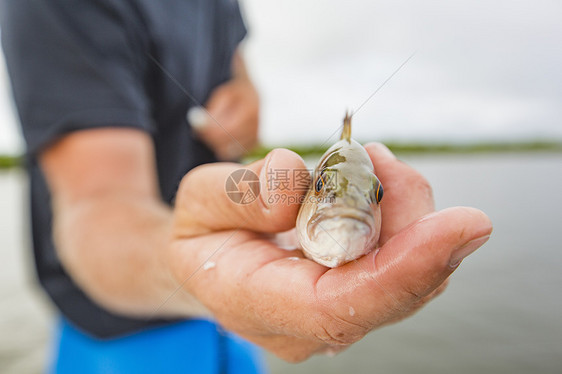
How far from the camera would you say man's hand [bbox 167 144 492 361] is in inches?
25.9

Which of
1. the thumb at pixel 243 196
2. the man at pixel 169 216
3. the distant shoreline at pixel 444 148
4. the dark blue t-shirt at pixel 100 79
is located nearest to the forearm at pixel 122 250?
the man at pixel 169 216

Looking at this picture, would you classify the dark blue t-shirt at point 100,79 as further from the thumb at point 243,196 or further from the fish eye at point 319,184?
the fish eye at point 319,184

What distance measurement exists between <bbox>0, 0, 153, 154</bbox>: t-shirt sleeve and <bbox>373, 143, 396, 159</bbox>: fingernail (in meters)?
1.16

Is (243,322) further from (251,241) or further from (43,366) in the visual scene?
(43,366)

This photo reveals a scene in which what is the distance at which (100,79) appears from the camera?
1719 millimetres

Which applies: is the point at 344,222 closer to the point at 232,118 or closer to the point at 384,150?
the point at 384,150

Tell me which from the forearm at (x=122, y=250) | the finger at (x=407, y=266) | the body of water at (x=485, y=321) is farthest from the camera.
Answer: the body of water at (x=485, y=321)

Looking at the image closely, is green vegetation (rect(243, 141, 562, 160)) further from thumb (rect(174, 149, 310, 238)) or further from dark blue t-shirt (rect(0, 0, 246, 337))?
dark blue t-shirt (rect(0, 0, 246, 337))

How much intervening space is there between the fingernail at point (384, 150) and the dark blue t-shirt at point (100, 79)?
664mm

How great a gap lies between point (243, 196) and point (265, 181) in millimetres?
93

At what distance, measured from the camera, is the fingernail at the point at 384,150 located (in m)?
0.86

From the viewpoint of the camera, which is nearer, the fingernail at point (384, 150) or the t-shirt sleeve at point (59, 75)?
the fingernail at point (384, 150)

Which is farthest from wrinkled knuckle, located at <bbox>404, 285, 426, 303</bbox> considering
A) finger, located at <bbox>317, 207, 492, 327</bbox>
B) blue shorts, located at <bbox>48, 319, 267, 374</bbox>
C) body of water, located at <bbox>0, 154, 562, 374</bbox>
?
body of water, located at <bbox>0, 154, 562, 374</bbox>

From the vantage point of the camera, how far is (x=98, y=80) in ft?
5.63
